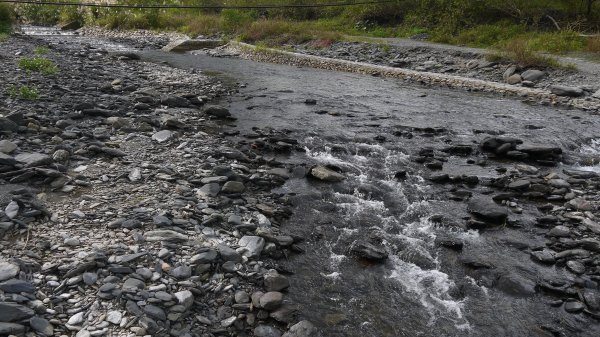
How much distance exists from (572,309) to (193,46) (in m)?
32.8

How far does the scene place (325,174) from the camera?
406 inches

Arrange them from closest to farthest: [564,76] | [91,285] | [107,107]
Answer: [91,285]
[107,107]
[564,76]

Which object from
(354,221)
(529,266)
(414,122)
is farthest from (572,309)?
(414,122)

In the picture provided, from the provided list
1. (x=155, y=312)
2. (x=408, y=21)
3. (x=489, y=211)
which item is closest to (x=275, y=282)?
(x=155, y=312)

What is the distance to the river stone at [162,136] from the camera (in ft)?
36.8

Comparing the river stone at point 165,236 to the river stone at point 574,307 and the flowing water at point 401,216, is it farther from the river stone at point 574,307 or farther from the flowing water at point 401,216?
the river stone at point 574,307

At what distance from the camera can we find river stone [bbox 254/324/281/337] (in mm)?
5406

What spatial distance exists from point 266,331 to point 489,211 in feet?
18.3

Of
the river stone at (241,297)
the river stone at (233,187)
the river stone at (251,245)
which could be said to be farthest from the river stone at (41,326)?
the river stone at (233,187)

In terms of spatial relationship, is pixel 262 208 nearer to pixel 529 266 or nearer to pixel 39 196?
pixel 39 196

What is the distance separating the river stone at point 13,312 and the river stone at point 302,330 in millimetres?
2904

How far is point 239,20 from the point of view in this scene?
40.1 m

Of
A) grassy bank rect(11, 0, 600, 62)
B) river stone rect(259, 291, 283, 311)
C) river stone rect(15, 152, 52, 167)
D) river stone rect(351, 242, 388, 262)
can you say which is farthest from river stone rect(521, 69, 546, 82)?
river stone rect(15, 152, 52, 167)

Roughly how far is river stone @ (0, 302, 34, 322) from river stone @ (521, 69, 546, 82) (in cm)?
2161
